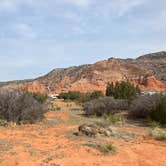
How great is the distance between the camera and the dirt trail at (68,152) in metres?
11.0

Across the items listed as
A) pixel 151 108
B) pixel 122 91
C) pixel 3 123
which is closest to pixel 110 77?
pixel 122 91

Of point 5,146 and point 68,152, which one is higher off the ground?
point 5,146

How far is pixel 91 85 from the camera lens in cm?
8000

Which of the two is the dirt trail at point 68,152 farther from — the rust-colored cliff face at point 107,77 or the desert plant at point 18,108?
the rust-colored cliff face at point 107,77

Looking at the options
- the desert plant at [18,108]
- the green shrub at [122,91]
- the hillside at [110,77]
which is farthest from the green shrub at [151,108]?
the hillside at [110,77]

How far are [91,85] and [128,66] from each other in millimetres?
16790

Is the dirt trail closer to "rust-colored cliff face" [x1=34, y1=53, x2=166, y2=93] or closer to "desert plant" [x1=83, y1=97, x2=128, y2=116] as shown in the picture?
"desert plant" [x1=83, y1=97, x2=128, y2=116]

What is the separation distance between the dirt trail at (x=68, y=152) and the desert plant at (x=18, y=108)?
5271 mm

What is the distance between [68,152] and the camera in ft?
39.7

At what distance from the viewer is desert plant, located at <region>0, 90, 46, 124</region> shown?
2050 cm

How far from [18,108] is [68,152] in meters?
9.15

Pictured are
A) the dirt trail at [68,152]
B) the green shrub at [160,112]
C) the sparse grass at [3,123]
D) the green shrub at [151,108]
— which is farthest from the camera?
the green shrub at [151,108]

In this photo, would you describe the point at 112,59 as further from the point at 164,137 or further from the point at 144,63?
the point at 164,137

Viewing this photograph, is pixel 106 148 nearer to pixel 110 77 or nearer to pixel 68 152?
pixel 68 152
